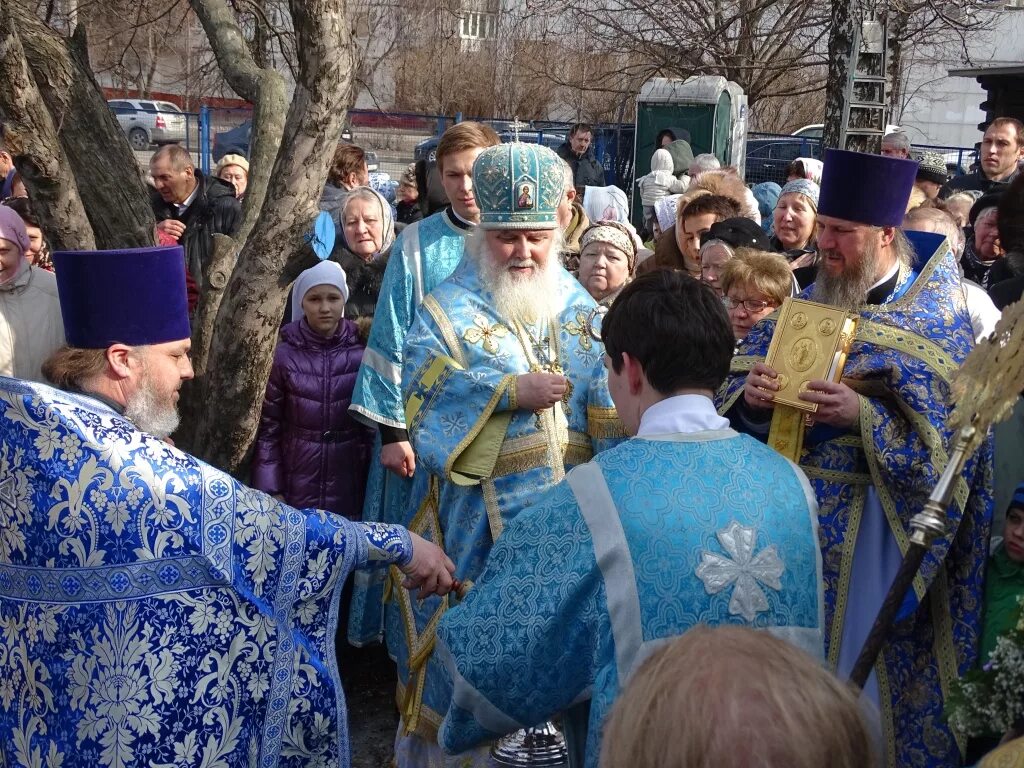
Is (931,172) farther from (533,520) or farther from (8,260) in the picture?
(533,520)

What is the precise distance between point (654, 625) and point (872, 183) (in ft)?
5.89

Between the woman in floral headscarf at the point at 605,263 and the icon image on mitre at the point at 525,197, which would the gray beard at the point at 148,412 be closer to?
the icon image on mitre at the point at 525,197

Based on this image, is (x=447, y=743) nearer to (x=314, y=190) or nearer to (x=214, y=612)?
(x=214, y=612)

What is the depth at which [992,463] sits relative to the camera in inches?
133

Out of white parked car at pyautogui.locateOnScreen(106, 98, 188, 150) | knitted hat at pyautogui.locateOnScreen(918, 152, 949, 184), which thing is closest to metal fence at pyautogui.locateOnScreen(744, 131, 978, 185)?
knitted hat at pyautogui.locateOnScreen(918, 152, 949, 184)

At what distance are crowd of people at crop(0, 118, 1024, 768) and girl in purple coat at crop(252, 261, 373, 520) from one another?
14.1 inches

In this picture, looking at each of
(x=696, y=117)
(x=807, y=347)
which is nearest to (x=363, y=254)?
(x=807, y=347)

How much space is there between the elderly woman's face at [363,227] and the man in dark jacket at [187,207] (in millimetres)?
1661

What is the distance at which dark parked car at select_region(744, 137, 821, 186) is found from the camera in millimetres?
17938

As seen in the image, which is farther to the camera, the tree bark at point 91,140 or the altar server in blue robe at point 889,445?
the tree bark at point 91,140

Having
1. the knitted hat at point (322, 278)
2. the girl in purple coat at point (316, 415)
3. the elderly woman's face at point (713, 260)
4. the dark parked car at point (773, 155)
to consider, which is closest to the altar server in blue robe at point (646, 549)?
the girl in purple coat at point (316, 415)

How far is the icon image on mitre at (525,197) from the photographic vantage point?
3.54 m

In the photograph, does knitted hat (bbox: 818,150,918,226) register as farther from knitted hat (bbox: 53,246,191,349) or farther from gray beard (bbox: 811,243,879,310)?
knitted hat (bbox: 53,246,191,349)

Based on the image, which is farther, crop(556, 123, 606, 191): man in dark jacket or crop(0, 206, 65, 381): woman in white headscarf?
crop(556, 123, 606, 191): man in dark jacket
